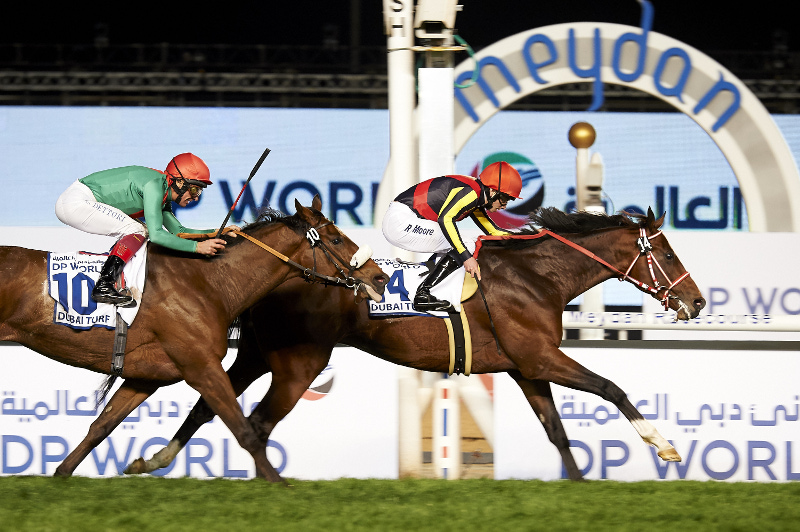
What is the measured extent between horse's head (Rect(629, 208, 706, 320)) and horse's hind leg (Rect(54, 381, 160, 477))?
2456mm

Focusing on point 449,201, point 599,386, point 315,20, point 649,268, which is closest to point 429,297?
point 449,201

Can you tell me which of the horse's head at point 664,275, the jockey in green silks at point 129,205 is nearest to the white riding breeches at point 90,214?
the jockey in green silks at point 129,205

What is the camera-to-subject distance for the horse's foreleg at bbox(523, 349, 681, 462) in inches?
177

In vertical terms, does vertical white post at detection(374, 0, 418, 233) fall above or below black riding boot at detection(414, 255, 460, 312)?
above

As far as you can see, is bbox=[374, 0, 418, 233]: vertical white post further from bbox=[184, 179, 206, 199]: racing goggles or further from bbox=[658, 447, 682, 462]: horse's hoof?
bbox=[658, 447, 682, 462]: horse's hoof

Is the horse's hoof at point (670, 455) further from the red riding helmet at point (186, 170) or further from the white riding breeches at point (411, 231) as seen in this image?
the red riding helmet at point (186, 170)

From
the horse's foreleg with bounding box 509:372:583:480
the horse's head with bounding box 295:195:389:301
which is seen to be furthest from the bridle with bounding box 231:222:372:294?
the horse's foreleg with bounding box 509:372:583:480

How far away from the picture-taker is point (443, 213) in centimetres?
472

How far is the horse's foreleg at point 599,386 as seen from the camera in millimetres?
4492

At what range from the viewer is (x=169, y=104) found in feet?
44.6

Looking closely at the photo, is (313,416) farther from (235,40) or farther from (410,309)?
(235,40)

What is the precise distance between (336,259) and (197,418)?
3.44 feet

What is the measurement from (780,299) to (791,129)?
22.7 feet

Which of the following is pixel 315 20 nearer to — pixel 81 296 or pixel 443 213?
pixel 443 213
